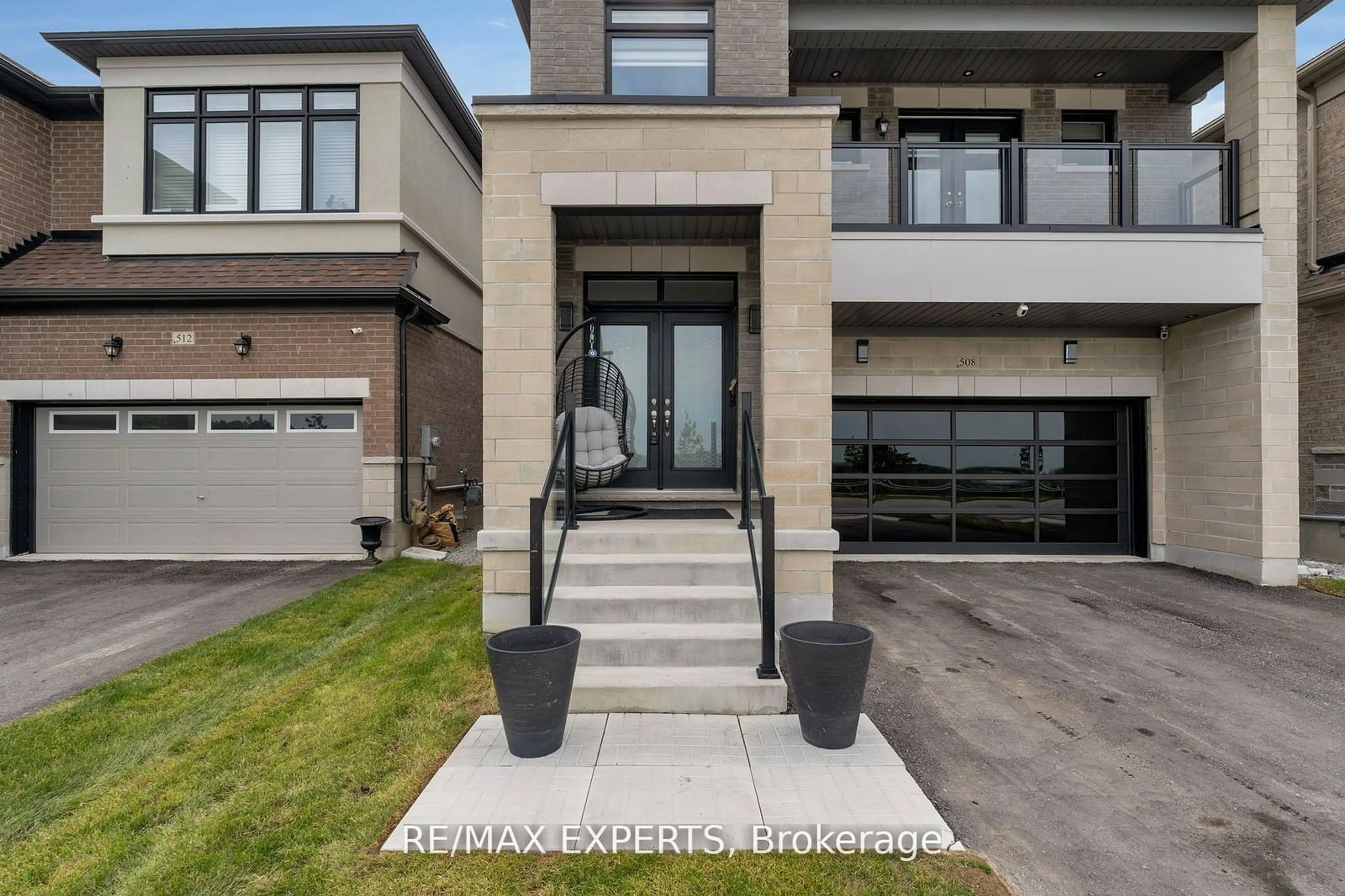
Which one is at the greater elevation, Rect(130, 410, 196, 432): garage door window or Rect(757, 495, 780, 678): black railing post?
Rect(130, 410, 196, 432): garage door window

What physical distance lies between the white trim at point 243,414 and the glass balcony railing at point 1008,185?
27.2 feet

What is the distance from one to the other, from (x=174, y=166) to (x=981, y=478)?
1337 cm

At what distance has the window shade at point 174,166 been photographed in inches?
365

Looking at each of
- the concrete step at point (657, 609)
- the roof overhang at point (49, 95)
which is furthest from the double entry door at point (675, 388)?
the roof overhang at point (49, 95)

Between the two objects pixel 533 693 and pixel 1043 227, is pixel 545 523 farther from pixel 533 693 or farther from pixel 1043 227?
pixel 1043 227

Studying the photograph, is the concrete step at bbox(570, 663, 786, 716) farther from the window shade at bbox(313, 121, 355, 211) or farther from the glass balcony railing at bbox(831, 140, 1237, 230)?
the window shade at bbox(313, 121, 355, 211)

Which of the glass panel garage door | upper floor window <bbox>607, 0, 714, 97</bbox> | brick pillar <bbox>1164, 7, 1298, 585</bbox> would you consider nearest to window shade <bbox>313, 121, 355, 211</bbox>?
upper floor window <bbox>607, 0, 714, 97</bbox>

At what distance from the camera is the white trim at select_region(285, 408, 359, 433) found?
8.64m

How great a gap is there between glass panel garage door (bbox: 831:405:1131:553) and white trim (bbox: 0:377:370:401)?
282 inches

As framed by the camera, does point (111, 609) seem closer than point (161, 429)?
Yes

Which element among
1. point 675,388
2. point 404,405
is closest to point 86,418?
point 404,405

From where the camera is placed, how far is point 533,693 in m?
3.03

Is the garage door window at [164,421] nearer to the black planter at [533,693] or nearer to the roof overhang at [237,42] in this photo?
the roof overhang at [237,42]

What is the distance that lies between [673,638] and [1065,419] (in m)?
7.63
